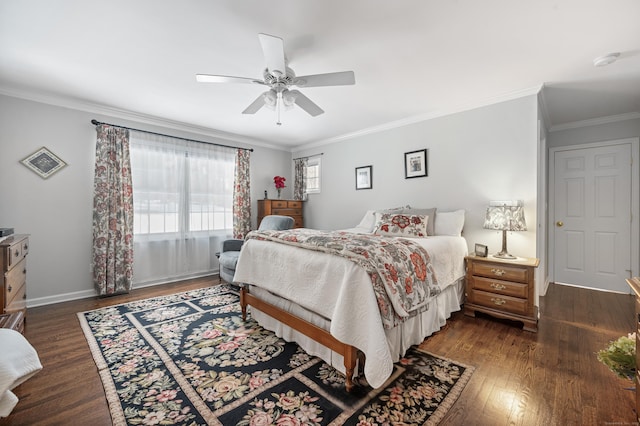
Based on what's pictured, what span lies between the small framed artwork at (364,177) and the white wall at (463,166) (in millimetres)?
87

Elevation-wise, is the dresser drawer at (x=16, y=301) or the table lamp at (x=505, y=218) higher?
the table lamp at (x=505, y=218)

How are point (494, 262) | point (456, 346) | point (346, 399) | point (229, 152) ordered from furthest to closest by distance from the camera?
point (229, 152) → point (494, 262) → point (456, 346) → point (346, 399)

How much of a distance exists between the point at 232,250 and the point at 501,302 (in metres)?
3.44

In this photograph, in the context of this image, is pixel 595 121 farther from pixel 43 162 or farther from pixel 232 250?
pixel 43 162

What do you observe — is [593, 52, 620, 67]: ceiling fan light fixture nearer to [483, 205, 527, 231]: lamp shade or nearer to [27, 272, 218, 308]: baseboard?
[483, 205, 527, 231]: lamp shade

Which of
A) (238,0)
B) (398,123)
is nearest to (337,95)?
(398,123)

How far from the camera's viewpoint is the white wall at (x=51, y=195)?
10.2 ft

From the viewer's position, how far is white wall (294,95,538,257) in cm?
303

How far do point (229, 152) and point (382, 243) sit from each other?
378 centimetres

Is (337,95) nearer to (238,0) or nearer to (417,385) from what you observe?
(238,0)

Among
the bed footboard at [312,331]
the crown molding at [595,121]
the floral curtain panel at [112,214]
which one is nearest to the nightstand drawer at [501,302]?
the bed footboard at [312,331]

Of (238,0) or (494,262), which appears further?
(494,262)

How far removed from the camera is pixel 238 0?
1726 mm

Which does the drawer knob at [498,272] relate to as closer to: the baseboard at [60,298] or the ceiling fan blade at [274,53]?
the ceiling fan blade at [274,53]
